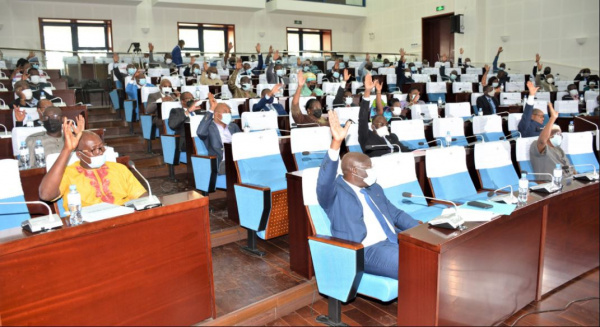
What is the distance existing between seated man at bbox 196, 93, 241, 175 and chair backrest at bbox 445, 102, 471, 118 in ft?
11.0

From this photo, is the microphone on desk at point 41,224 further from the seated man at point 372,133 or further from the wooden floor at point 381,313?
the seated man at point 372,133

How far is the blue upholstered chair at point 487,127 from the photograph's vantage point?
5.38 metres

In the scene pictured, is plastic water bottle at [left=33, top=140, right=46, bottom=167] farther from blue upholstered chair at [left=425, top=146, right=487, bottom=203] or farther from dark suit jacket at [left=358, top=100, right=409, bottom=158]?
blue upholstered chair at [left=425, top=146, right=487, bottom=203]

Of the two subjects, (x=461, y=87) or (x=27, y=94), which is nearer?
(x=27, y=94)

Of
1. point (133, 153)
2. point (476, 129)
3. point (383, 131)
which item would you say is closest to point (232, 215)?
point (383, 131)

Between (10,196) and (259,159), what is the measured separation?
1714 millimetres

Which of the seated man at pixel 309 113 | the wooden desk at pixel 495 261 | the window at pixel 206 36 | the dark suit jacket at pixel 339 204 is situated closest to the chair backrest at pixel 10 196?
the dark suit jacket at pixel 339 204

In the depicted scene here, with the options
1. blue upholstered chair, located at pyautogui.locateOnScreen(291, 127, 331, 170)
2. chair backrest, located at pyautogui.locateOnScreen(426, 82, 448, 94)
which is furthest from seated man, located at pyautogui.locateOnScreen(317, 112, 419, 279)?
chair backrest, located at pyautogui.locateOnScreen(426, 82, 448, 94)

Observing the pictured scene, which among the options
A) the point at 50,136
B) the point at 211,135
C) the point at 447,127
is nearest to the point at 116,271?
the point at 50,136

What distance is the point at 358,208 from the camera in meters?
2.38

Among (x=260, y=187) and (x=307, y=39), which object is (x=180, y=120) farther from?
(x=307, y=39)

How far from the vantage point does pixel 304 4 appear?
14.8 metres

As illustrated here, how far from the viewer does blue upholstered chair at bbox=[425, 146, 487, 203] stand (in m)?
3.37

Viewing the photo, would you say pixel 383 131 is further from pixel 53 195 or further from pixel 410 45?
pixel 410 45
